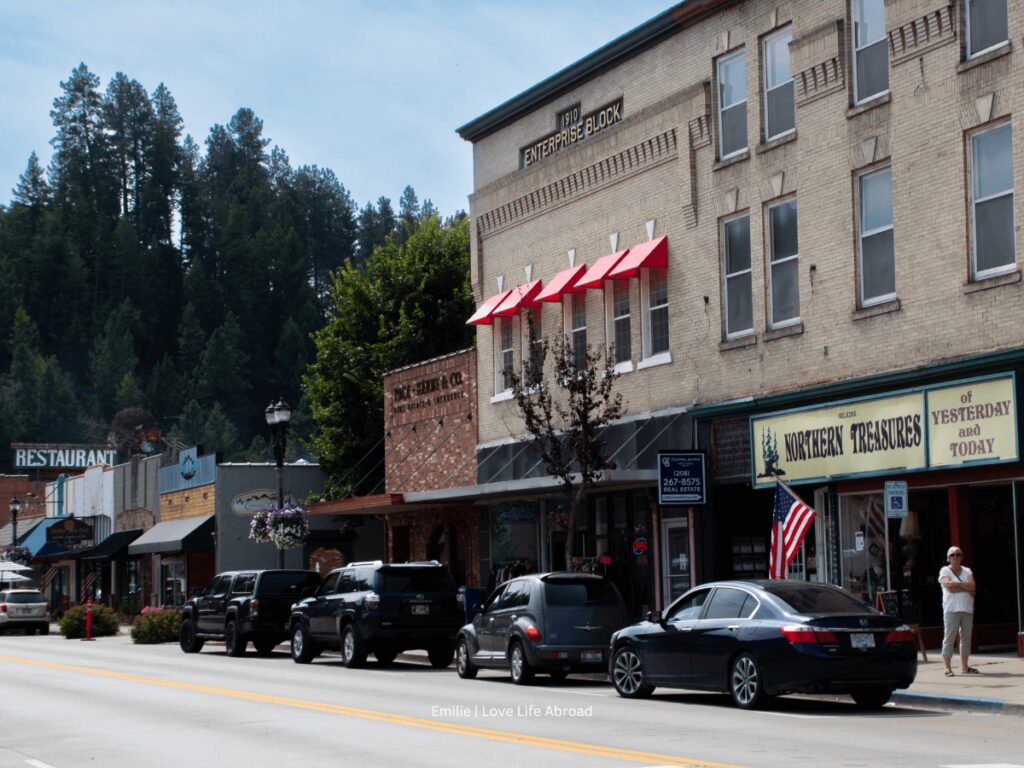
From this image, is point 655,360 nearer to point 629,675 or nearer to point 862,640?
point 629,675

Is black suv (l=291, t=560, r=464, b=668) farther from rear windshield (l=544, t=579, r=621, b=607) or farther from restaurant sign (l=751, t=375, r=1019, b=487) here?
restaurant sign (l=751, t=375, r=1019, b=487)

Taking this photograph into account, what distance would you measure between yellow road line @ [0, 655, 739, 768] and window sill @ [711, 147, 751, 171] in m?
12.8

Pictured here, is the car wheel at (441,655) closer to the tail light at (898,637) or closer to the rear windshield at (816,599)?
the rear windshield at (816,599)

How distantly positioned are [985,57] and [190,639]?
21.6m

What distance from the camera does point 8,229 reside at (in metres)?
154

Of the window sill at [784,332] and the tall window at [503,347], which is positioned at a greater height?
the tall window at [503,347]

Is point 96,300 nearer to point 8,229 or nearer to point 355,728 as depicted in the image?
point 8,229

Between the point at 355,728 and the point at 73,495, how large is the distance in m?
54.9

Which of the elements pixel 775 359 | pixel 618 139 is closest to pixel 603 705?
pixel 775 359

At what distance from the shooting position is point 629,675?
19062mm

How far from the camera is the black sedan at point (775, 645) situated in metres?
16.4

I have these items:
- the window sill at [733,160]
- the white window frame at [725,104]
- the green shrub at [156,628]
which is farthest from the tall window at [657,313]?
the green shrub at [156,628]

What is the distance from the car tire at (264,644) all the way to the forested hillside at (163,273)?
9324 centimetres

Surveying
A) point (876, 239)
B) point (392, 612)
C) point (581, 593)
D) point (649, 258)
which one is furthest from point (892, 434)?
point (392, 612)
